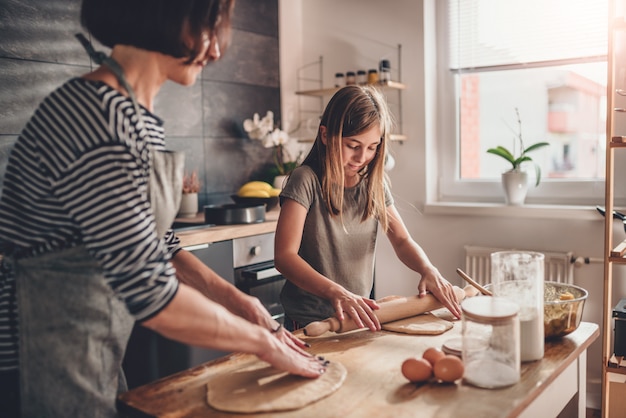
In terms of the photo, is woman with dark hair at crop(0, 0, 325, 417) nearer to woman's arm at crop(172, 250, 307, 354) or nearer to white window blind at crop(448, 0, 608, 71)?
woman's arm at crop(172, 250, 307, 354)

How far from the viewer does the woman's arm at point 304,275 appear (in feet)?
4.38

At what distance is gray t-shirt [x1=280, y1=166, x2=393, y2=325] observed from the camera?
1634 millimetres

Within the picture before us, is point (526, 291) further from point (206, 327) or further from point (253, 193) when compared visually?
point (253, 193)

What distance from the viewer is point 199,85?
9.90 feet

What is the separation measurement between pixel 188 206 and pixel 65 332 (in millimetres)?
1908

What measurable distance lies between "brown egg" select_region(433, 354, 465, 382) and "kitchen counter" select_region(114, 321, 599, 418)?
2 centimetres

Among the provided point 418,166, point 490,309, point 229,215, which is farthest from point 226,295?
point 418,166

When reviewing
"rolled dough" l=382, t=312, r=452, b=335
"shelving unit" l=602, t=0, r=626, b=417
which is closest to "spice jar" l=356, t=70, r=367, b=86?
"shelving unit" l=602, t=0, r=626, b=417

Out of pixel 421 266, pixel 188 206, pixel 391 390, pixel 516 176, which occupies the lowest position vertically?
pixel 391 390

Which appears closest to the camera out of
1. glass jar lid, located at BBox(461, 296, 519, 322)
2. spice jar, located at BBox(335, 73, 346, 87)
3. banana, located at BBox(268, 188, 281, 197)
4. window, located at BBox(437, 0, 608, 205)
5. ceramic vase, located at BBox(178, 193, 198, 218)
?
glass jar lid, located at BBox(461, 296, 519, 322)

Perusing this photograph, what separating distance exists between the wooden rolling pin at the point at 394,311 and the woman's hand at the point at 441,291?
0.04ft

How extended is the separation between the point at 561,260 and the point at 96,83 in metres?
2.28

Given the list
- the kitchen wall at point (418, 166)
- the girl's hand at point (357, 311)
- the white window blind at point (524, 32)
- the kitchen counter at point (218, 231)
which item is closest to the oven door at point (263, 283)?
the kitchen counter at point (218, 231)

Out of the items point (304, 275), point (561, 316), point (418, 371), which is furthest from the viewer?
point (304, 275)
